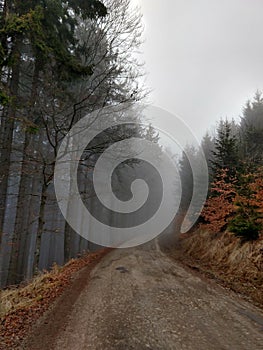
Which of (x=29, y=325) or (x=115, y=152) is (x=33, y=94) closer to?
(x=115, y=152)

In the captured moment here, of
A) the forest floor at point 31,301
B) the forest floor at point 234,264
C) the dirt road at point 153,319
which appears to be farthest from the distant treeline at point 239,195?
the forest floor at point 31,301

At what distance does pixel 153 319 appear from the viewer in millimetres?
4820

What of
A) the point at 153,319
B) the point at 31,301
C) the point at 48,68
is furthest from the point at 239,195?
the point at 48,68

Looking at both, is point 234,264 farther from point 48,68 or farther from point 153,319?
point 48,68

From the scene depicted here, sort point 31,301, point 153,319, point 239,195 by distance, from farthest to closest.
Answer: point 239,195 < point 31,301 < point 153,319

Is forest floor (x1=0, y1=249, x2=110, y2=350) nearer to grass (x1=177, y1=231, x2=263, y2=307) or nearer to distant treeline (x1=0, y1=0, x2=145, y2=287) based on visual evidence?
distant treeline (x1=0, y1=0, x2=145, y2=287)

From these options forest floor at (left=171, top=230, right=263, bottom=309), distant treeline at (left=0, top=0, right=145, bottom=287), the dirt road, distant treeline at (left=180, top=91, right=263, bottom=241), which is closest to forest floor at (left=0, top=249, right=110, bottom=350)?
the dirt road

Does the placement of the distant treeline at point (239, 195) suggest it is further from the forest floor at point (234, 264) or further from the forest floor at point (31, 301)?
the forest floor at point (31, 301)

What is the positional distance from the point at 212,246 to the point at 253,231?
3002 millimetres

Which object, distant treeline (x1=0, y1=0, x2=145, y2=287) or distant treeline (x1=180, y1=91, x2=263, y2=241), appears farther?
distant treeline (x1=180, y1=91, x2=263, y2=241)

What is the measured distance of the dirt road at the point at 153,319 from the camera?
3.95 metres

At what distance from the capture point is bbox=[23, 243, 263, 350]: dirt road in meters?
3.95

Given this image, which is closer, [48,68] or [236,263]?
[236,263]

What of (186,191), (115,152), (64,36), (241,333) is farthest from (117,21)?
(186,191)
